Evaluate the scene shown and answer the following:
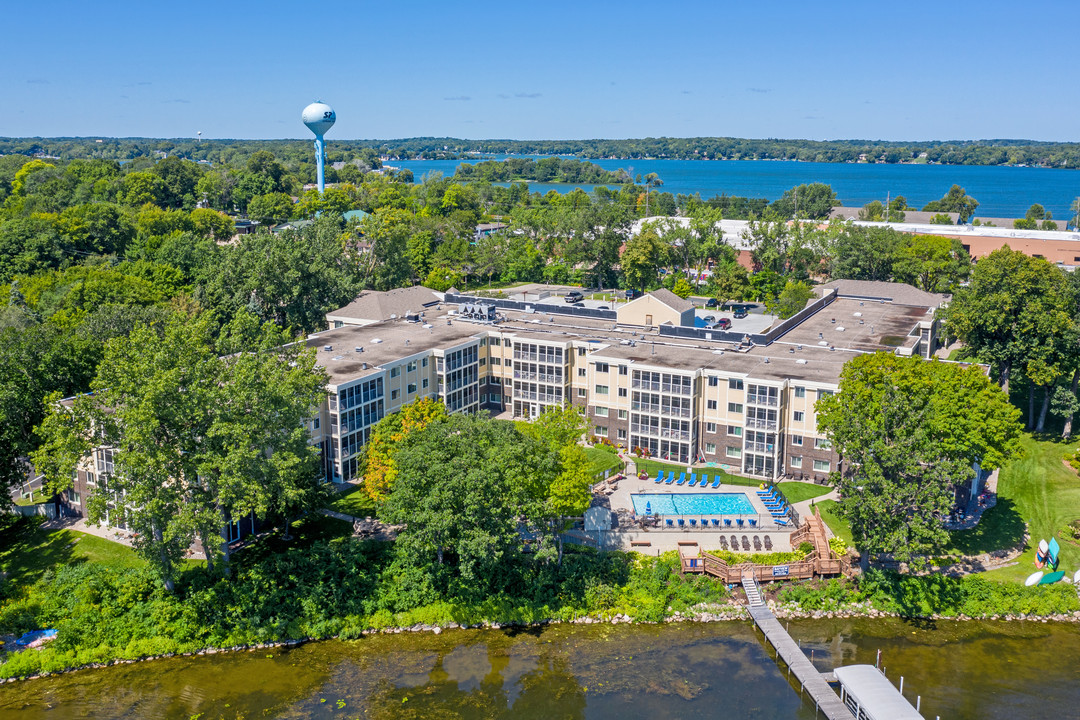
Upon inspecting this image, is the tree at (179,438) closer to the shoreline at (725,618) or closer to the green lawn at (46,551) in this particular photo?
the green lawn at (46,551)

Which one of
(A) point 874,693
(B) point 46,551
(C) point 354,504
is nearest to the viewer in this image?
(A) point 874,693

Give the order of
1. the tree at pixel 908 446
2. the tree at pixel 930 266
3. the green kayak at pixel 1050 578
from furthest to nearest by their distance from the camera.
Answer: the tree at pixel 930 266
the green kayak at pixel 1050 578
the tree at pixel 908 446

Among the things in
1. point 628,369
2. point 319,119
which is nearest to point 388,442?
point 628,369

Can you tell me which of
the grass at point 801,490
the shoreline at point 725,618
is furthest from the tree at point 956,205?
the shoreline at point 725,618

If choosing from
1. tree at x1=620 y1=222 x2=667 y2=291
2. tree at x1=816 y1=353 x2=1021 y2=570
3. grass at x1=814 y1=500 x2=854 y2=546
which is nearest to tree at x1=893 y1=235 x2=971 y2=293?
tree at x1=620 y1=222 x2=667 y2=291

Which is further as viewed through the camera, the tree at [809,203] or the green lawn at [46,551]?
the tree at [809,203]

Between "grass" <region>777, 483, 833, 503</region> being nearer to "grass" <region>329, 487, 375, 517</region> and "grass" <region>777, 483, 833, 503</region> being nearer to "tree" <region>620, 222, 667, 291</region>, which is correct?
"grass" <region>329, 487, 375, 517</region>

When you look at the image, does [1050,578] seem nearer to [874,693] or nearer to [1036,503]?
[1036,503]

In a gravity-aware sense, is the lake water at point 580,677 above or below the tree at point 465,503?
below
